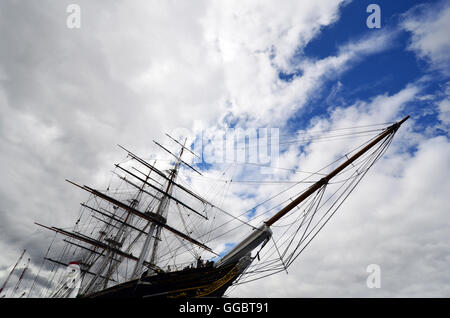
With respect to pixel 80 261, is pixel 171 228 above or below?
above

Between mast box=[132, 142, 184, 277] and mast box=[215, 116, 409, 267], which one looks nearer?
mast box=[215, 116, 409, 267]

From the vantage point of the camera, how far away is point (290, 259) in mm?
9656

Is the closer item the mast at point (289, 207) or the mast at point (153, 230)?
the mast at point (289, 207)

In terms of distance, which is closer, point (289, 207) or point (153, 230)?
point (289, 207)

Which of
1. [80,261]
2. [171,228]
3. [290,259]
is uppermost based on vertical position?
[171,228]
